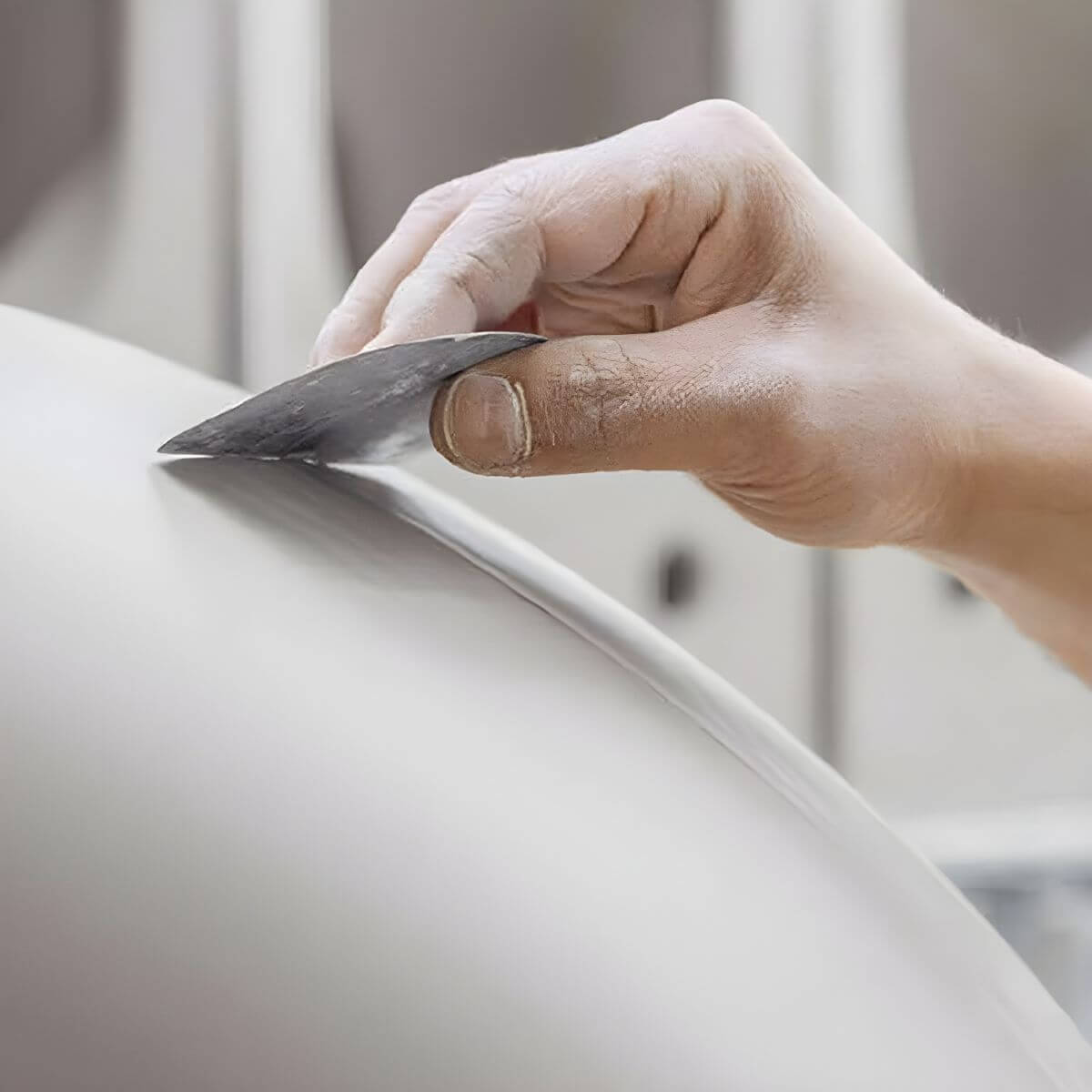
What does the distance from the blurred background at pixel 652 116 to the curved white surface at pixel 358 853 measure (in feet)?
1.55

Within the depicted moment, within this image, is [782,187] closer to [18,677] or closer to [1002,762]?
[18,677]

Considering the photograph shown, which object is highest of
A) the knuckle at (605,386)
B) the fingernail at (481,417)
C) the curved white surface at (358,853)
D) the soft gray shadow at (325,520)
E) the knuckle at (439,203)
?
the knuckle at (439,203)

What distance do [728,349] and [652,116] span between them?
0.48m

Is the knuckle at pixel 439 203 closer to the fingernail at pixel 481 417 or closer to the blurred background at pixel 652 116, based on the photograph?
the fingernail at pixel 481 417

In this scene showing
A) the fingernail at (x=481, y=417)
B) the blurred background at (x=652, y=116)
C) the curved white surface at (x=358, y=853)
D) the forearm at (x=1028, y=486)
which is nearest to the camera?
the curved white surface at (x=358, y=853)

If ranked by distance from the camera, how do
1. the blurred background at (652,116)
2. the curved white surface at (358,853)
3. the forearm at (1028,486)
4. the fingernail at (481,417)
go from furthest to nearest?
the blurred background at (652,116), the forearm at (1028,486), the fingernail at (481,417), the curved white surface at (358,853)

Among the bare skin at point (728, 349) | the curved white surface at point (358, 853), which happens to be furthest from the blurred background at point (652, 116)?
the curved white surface at point (358, 853)

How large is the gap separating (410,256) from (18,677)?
7.8 inches

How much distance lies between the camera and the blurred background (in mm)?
666

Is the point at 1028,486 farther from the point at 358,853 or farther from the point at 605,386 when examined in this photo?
the point at 358,853

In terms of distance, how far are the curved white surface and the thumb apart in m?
0.04

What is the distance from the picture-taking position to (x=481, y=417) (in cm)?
26

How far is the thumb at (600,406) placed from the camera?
27 centimetres

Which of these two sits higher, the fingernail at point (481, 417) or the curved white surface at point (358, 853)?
the fingernail at point (481, 417)
